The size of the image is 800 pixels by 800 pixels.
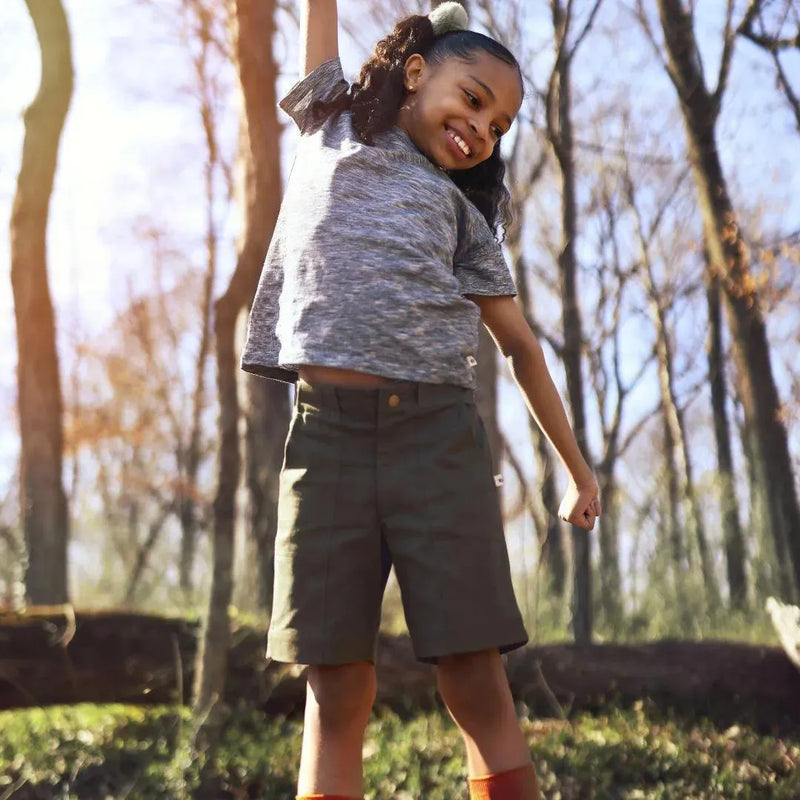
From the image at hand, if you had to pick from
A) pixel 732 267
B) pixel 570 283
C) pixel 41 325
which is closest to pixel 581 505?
pixel 570 283

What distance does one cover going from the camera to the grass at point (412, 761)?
3.39 metres

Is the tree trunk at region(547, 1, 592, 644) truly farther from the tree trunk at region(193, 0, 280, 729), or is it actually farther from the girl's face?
the girl's face

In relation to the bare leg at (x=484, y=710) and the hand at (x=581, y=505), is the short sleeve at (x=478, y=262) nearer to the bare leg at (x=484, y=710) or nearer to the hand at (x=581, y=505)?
the hand at (x=581, y=505)

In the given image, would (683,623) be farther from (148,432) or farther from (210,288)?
(148,432)

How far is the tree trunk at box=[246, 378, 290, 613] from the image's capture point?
6000mm

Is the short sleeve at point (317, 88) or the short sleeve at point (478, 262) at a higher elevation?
the short sleeve at point (317, 88)

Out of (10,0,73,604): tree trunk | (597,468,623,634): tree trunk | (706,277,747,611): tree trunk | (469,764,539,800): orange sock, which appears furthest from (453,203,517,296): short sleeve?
(706,277,747,611): tree trunk

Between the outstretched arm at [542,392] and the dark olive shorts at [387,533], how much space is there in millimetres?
271

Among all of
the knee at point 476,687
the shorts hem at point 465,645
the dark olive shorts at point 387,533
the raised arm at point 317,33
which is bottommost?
the knee at point 476,687

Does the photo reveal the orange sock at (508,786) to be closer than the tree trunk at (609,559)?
Yes

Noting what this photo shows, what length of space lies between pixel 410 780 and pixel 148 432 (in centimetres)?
1739

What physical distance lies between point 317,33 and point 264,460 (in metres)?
4.82

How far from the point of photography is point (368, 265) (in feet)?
6.44

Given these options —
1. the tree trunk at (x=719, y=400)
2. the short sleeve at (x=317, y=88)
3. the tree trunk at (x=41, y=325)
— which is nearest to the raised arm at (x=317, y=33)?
the short sleeve at (x=317, y=88)
